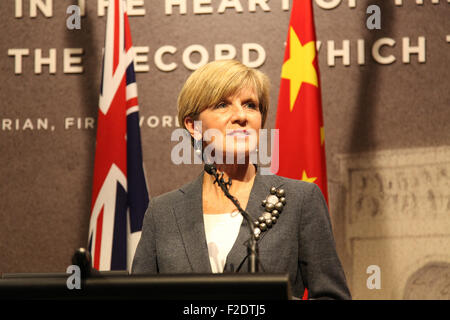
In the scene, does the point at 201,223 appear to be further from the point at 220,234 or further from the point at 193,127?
the point at 193,127

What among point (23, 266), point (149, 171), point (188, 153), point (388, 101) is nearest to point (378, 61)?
point (388, 101)

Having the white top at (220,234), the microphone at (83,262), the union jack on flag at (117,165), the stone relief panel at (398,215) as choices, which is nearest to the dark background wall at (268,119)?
the stone relief panel at (398,215)

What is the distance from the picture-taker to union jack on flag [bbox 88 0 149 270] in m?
2.77

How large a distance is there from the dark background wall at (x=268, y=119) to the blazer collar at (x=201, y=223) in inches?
65.7

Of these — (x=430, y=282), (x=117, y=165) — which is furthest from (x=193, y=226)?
(x=430, y=282)

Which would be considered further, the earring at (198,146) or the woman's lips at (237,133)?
the earring at (198,146)

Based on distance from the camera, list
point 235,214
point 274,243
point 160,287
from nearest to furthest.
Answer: point 160,287 < point 274,243 < point 235,214

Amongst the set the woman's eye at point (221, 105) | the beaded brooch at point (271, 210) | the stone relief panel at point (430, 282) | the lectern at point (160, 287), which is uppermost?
the woman's eye at point (221, 105)

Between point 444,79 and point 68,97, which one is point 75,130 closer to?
point 68,97

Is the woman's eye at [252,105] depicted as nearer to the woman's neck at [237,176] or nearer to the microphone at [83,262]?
the woman's neck at [237,176]

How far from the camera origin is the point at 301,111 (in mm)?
2795

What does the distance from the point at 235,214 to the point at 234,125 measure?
0.24 m

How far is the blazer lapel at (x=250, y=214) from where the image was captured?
1376 mm

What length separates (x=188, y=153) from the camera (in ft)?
10.9
